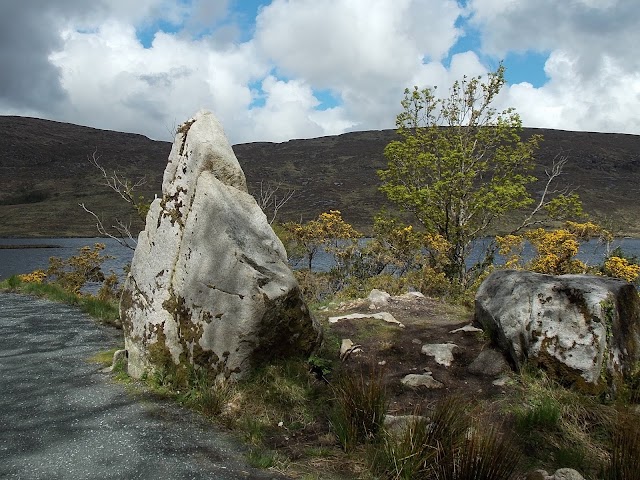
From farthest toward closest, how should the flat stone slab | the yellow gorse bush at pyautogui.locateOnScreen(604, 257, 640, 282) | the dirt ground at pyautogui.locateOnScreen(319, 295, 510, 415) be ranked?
1. the yellow gorse bush at pyautogui.locateOnScreen(604, 257, 640, 282)
2. the flat stone slab
3. the dirt ground at pyautogui.locateOnScreen(319, 295, 510, 415)

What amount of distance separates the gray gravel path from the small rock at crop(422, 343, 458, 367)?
4.03 m

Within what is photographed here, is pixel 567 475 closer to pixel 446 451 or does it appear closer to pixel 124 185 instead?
pixel 446 451

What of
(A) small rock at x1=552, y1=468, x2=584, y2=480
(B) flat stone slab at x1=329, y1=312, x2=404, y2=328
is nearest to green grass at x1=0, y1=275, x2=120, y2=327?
(B) flat stone slab at x1=329, y1=312, x2=404, y2=328

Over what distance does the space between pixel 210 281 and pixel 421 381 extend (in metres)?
3.66

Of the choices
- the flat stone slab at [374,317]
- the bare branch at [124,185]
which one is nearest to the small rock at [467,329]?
the flat stone slab at [374,317]

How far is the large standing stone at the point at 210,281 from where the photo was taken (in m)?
7.41

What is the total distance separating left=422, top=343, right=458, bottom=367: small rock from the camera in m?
8.47

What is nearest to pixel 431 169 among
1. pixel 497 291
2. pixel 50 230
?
pixel 497 291

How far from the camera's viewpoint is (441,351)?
8.75 metres

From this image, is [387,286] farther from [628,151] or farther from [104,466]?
[628,151]

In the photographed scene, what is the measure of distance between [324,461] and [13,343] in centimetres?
773

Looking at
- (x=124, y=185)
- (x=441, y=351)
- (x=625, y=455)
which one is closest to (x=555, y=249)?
(x=441, y=351)

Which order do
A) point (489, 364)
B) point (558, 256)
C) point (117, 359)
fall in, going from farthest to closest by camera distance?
point (558, 256) < point (117, 359) < point (489, 364)

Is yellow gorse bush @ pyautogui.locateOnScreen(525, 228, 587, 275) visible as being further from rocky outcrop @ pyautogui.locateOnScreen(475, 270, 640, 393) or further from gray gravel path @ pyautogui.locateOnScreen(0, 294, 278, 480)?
gray gravel path @ pyautogui.locateOnScreen(0, 294, 278, 480)
